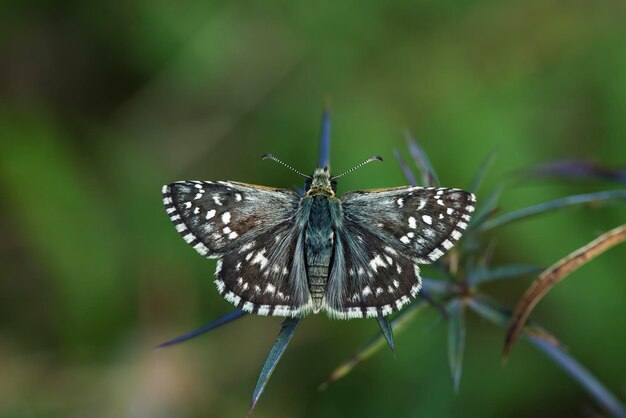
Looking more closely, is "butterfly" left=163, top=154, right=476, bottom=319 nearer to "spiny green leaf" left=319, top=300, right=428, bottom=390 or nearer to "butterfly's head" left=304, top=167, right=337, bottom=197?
"butterfly's head" left=304, top=167, right=337, bottom=197

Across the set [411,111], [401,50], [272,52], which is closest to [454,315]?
[411,111]

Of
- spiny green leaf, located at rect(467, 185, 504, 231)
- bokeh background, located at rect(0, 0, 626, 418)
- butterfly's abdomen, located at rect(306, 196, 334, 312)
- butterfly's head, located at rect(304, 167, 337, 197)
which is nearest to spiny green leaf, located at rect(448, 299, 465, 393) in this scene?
spiny green leaf, located at rect(467, 185, 504, 231)

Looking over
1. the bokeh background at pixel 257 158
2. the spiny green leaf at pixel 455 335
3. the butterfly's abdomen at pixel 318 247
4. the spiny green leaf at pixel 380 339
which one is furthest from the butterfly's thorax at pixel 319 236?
the bokeh background at pixel 257 158

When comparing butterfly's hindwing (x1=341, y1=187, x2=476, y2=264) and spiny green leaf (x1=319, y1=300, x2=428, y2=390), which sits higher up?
butterfly's hindwing (x1=341, y1=187, x2=476, y2=264)

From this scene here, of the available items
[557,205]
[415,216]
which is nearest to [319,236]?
[415,216]

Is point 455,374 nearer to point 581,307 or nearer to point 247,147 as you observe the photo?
point 581,307

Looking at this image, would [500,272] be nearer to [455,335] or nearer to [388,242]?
[455,335]
